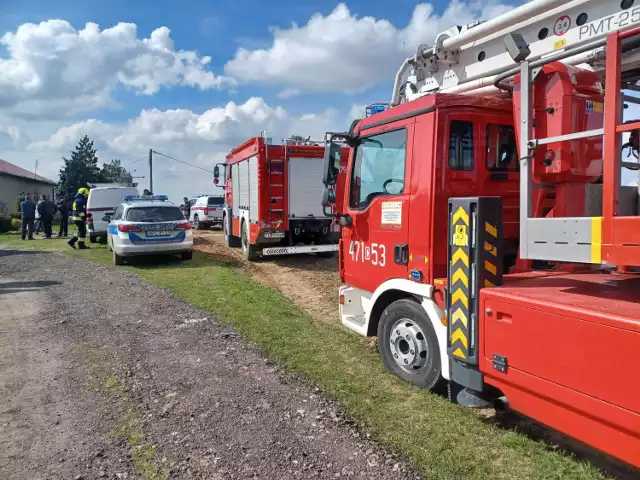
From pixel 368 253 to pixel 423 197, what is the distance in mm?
1086

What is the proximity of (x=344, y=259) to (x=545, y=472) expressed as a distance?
317 centimetres

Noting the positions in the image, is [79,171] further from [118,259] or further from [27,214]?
[118,259]

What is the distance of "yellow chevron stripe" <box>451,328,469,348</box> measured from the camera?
12.0 ft

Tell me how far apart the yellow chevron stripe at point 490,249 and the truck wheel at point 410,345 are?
98cm

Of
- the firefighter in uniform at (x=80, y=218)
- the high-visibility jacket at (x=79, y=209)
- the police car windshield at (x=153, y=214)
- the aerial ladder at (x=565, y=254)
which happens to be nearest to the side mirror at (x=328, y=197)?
the aerial ladder at (x=565, y=254)

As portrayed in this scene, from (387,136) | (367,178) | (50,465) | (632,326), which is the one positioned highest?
(387,136)

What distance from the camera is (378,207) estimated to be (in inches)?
198

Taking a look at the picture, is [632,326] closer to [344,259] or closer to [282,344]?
[344,259]

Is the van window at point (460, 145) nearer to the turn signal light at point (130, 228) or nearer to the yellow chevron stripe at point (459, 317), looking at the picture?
the yellow chevron stripe at point (459, 317)

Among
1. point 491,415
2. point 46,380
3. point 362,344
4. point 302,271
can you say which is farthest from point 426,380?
point 302,271

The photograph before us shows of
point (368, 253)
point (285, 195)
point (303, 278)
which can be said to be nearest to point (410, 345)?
point (368, 253)

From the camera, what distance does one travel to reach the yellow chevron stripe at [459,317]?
3.65 metres

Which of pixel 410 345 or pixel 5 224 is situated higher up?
pixel 5 224

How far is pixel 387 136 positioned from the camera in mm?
4938
